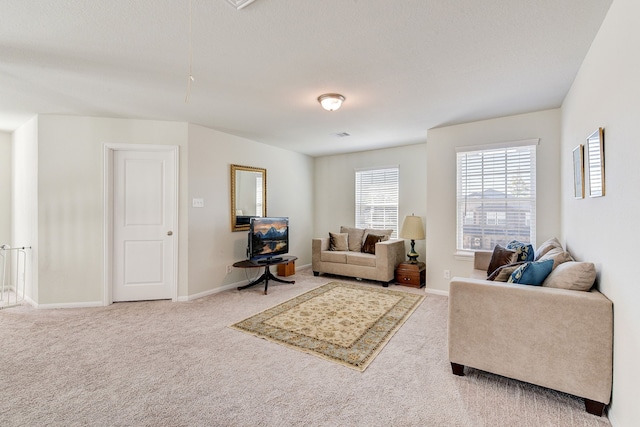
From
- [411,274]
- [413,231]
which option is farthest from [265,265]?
[413,231]

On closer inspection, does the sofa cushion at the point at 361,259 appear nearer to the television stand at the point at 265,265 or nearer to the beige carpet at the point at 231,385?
the television stand at the point at 265,265

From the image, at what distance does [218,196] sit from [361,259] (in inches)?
97.8

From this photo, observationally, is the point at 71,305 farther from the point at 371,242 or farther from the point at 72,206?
the point at 371,242

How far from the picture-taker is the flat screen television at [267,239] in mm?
4438

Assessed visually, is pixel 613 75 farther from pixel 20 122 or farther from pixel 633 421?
pixel 20 122

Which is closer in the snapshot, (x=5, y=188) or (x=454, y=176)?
(x=454, y=176)

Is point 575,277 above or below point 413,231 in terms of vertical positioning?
below

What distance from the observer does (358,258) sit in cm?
484

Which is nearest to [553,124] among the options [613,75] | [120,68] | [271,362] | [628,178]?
[613,75]

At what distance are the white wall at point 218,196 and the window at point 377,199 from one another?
5.07 feet

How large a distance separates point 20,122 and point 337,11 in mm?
4698

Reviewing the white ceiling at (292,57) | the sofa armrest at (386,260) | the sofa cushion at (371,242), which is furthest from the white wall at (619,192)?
the sofa cushion at (371,242)

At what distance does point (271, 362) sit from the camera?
2.34 meters

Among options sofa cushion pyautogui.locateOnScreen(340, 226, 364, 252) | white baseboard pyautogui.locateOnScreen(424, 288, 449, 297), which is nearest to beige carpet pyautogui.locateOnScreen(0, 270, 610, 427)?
white baseboard pyautogui.locateOnScreen(424, 288, 449, 297)
